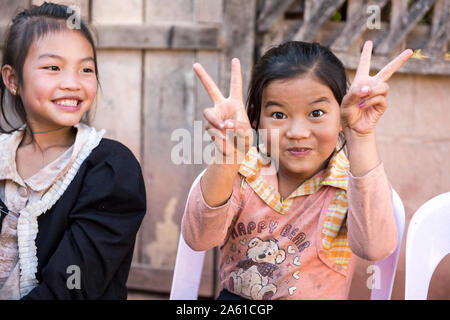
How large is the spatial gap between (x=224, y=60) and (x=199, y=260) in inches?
48.4

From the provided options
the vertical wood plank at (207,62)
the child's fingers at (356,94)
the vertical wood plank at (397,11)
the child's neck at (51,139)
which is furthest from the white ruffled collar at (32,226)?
the vertical wood plank at (397,11)

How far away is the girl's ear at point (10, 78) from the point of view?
155cm

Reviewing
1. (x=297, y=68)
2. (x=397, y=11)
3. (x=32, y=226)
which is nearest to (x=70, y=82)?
(x=32, y=226)

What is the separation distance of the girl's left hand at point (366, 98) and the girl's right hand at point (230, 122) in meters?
0.24

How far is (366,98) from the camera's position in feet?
3.89

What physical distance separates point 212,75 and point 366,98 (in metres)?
1.45

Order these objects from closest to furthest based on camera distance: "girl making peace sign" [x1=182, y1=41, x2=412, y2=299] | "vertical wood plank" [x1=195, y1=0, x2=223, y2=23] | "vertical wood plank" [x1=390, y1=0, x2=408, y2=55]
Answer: "girl making peace sign" [x1=182, y1=41, x2=412, y2=299] → "vertical wood plank" [x1=390, y1=0, x2=408, y2=55] → "vertical wood plank" [x1=195, y1=0, x2=223, y2=23]

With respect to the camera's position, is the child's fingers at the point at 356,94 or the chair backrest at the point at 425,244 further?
the chair backrest at the point at 425,244

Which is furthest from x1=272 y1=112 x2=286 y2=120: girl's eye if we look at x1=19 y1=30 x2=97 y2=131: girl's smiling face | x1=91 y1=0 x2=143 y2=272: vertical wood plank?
x1=91 y1=0 x2=143 y2=272: vertical wood plank

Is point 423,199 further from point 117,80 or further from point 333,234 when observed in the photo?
point 117,80

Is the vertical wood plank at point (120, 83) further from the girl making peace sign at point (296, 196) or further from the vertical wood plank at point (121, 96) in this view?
the girl making peace sign at point (296, 196)

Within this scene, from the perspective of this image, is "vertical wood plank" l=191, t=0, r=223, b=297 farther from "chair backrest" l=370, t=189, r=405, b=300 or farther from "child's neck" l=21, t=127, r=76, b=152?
"chair backrest" l=370, t=189, r=405, b=300

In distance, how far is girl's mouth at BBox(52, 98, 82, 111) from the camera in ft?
4.80

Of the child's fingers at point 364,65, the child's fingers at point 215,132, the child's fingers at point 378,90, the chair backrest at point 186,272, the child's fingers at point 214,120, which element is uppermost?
the child's fingers at point 364,65
